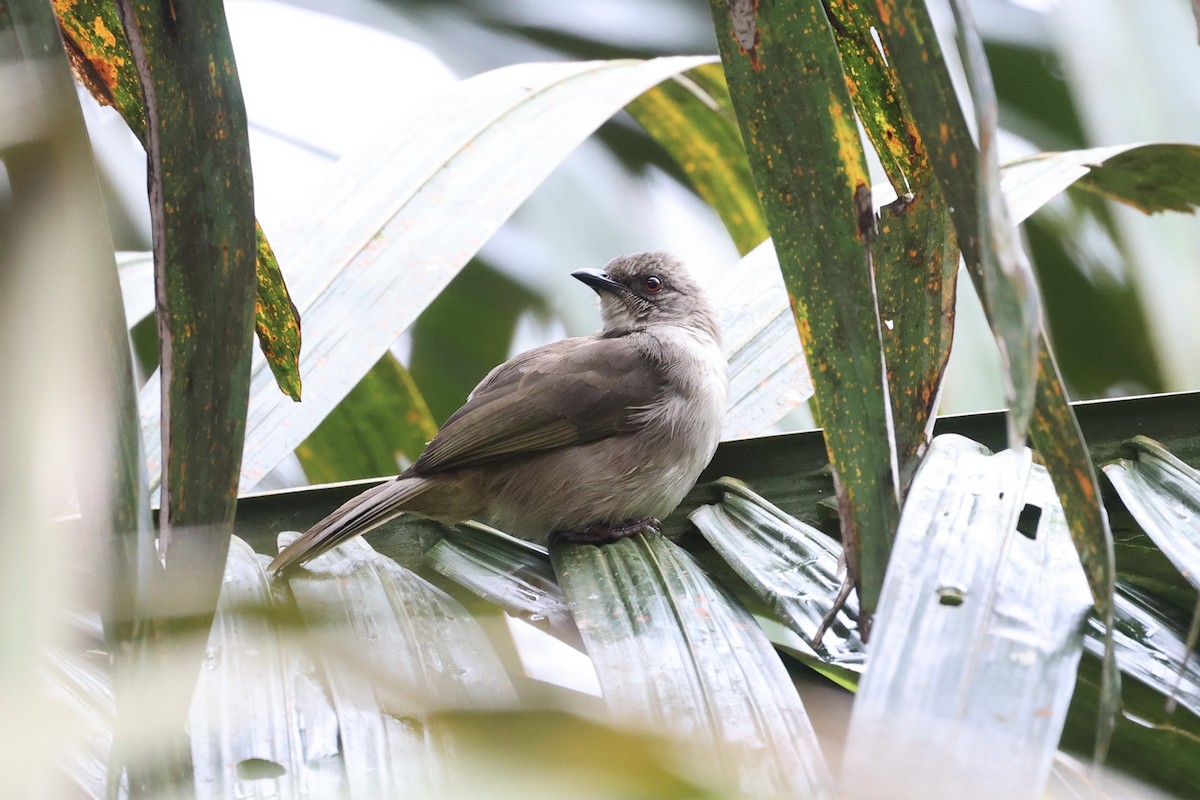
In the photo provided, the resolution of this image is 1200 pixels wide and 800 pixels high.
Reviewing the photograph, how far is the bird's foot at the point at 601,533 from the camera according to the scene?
204 cm

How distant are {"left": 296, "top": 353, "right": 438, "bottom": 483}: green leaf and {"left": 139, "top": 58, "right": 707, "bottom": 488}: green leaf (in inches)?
21.1

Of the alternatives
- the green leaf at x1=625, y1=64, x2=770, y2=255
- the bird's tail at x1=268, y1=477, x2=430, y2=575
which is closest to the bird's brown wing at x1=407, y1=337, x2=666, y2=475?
the bird's tail at x1=268, y1=477, x2=430, y2=575

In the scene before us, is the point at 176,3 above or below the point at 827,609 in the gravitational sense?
above

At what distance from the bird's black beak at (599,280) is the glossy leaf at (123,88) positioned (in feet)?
7.46

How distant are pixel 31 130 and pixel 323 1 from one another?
3.44 meters

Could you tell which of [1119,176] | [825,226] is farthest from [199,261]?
[1119,176]

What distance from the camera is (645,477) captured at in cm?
283

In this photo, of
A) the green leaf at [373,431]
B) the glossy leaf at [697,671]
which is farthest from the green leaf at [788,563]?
the green leaf at [373,431]

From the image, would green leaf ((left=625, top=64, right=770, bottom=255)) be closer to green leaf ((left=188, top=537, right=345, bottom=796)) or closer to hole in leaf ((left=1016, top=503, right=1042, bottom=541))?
hole in leaf ((left=1016, top=503, right=1042, bottom=541))

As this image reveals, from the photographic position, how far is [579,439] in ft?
9.57

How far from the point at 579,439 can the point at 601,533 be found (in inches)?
20.0

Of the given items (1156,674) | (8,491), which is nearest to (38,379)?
(8,491)

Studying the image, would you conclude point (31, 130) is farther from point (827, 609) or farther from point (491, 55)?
point (491, 55)

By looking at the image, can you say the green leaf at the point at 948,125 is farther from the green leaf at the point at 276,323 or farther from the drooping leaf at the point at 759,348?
the drooping leaf at the point at 759,348
